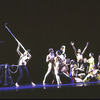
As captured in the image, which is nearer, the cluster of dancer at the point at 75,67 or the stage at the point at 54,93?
the stage at the point at 54,93

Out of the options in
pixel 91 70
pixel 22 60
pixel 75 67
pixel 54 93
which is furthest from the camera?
pixel 91 70

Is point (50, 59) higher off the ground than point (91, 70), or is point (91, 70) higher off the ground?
point (50, 59)

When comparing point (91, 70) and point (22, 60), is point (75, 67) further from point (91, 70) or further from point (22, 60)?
point (22, 60)

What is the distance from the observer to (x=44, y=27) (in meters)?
11.0

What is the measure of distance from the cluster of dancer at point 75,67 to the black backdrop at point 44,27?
41cm

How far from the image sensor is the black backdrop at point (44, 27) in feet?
32.5

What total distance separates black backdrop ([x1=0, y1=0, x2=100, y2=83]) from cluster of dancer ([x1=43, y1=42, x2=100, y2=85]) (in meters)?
0.41

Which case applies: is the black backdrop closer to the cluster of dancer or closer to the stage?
the cluster of dancer

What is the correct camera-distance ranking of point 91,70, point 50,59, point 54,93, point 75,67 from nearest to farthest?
point 54,93 → point 50,59 → point 75,67 → point 91,70

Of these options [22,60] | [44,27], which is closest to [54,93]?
[22,60]

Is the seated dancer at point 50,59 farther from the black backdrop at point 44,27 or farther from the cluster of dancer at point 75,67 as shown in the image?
the black backdrop at point 44,27

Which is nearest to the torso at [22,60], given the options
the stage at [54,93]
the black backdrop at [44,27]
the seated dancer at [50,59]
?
the black backdrop at [44,27]

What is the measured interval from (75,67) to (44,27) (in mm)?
2248

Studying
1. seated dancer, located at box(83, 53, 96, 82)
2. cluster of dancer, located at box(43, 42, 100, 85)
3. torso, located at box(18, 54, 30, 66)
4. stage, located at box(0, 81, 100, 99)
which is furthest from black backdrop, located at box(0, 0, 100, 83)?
stage, located at box(0, 81, 100, 99)
